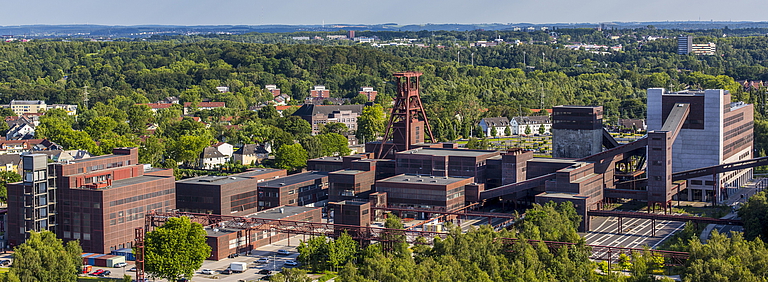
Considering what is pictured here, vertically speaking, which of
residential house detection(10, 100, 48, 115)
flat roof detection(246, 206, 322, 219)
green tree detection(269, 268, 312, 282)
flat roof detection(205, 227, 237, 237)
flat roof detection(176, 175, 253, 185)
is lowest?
flat roof detection(205, 227, 237, 237)

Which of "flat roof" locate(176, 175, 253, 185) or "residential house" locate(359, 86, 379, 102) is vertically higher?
"residential house" locate(359, 86, 379, 102)

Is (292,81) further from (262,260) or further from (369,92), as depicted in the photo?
(262,260)

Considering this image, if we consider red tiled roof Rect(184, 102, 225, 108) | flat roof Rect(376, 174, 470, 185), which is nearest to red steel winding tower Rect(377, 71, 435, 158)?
flat roof Rect(376, 174, 470, 185)

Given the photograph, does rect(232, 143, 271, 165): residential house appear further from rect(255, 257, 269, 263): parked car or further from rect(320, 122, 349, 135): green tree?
rect(255, 257, 269, 263): parked car

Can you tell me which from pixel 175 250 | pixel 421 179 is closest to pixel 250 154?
pixel 421 179

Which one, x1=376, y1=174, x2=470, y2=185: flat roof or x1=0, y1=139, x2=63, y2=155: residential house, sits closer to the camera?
x1=376, y1=174, x2=470, y2=185: flat roof

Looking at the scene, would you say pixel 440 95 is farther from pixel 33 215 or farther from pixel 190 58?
pixel 33 215
